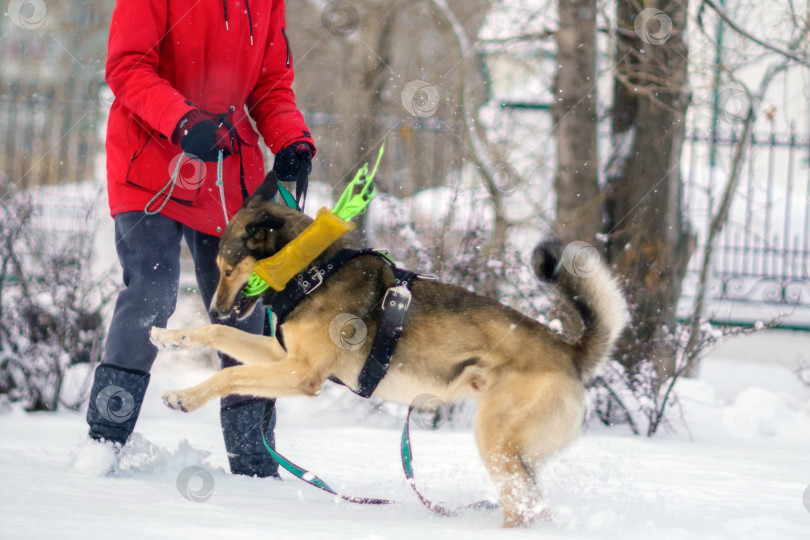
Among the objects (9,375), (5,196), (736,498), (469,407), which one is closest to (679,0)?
(469,407)

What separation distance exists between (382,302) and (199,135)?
1.00 meters

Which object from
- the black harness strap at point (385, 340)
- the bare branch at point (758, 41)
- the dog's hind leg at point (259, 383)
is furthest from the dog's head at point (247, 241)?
the bare branch at point (758, 41)

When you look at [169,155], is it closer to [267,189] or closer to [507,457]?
[267,189]

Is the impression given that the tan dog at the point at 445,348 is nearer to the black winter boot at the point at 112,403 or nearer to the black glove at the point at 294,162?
the black glove at the point at 294,162

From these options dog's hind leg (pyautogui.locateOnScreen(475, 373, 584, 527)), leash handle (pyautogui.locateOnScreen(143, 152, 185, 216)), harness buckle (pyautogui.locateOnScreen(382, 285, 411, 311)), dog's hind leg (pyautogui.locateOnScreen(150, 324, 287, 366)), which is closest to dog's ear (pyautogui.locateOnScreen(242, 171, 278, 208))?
leash handle (pyautogui.locateOnScreen(143, 152, 185, 216))

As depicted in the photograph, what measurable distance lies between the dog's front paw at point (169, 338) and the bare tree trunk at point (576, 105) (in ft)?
15.5

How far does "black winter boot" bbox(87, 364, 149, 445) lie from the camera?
3.07m

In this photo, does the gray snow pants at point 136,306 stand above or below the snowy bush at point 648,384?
above

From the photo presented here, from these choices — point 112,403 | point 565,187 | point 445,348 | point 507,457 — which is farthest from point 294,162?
point 565,187

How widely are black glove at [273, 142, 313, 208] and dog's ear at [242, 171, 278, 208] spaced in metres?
0.07

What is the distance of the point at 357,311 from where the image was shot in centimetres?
311

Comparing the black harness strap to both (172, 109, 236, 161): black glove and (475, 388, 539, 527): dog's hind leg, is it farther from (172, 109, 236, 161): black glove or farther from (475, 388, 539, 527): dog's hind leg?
(172, 109, 236, 161): black glove

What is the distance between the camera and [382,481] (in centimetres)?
369

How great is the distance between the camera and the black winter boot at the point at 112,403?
307cm
